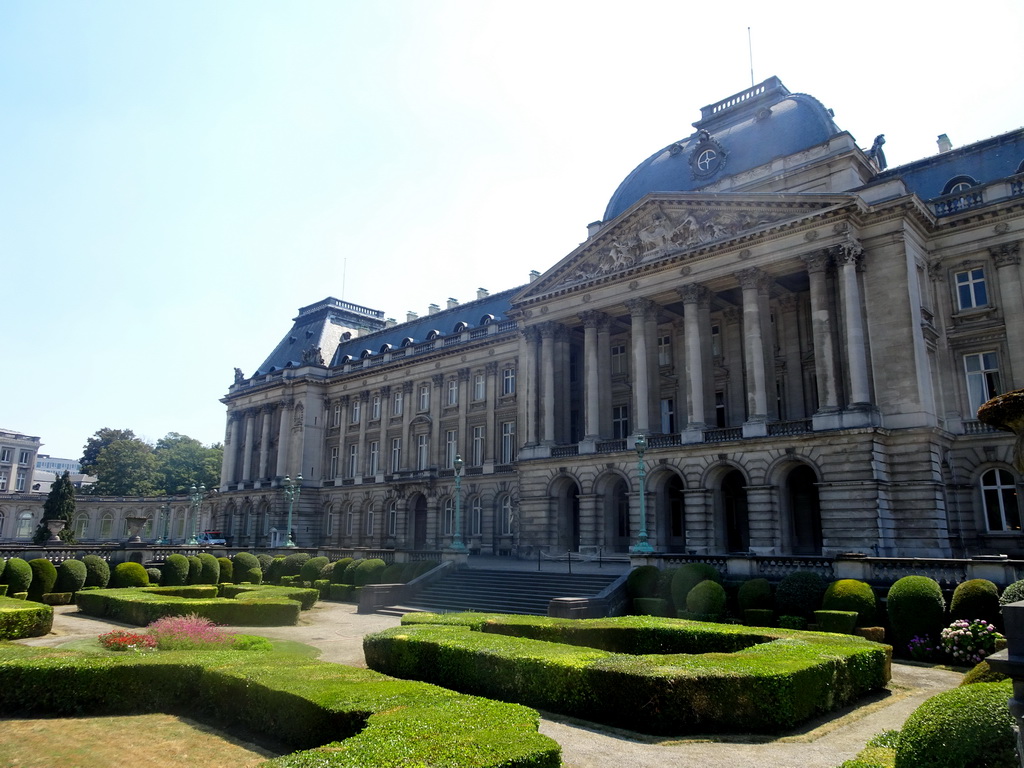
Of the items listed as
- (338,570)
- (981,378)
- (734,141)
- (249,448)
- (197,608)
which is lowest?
(197,608)

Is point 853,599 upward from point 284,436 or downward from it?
downward

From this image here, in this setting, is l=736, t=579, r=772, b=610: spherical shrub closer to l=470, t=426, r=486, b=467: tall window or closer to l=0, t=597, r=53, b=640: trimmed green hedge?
l=0, t=597, r=53, b=640: trimmed green hedge

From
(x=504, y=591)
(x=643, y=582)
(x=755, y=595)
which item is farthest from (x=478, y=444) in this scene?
(x=755, y=595)

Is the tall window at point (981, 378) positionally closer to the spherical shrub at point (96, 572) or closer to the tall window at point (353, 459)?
the spherical shrub at point (96, 572)

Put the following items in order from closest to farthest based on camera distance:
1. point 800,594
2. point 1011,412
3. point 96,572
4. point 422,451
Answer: point 1011,412 → point 800,594 → point 96,572 → point 422,451

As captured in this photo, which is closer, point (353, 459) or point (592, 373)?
point (592, 373)

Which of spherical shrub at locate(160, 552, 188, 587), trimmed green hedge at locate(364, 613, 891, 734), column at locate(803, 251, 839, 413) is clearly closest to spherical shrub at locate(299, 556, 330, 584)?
spherical shrub at locate(160, 552, 188, 587)

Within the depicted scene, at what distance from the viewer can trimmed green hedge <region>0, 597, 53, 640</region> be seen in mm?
23609

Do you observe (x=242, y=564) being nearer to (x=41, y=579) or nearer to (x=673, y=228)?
(x=41, y=579)

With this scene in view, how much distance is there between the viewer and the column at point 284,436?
240 feet

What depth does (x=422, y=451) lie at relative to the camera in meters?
65.2

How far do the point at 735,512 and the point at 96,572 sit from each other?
33.9m

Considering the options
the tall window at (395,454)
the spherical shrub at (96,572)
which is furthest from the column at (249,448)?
the spherical shrub at (96,572)

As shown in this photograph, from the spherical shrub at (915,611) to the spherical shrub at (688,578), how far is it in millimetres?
6850
